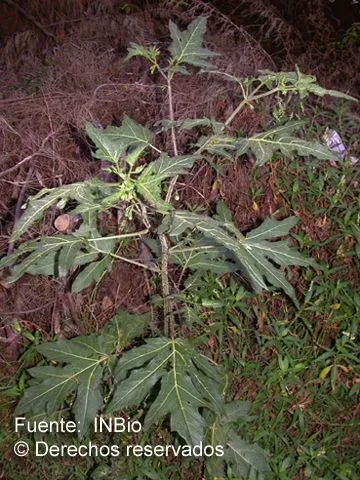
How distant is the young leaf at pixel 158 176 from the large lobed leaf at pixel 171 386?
0.53 m

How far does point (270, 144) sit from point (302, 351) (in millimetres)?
967

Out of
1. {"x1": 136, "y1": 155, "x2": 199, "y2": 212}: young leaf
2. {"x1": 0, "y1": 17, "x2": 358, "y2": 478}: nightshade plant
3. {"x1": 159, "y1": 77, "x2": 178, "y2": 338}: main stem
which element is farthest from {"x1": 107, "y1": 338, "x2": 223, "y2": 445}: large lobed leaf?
{"x1": 136, "y1": 155, "x2": 199, "y2": 212}: young leaf

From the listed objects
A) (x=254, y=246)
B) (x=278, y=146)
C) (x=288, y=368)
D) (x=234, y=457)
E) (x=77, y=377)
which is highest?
(x=278, y=146)

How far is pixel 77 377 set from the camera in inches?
76.6

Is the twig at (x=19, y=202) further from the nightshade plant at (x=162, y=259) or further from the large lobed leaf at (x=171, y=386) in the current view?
the large lobed leaf at (x=171, y=386)

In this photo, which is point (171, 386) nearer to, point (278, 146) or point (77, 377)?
point (77, 377)

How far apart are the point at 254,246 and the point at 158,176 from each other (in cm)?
49

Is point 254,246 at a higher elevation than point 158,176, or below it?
below

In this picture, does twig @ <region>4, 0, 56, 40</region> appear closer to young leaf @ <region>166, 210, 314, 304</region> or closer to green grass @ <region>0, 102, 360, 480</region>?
green grass @ <region>0, 102, 360, 480</region>

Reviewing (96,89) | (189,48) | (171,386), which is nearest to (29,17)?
(96,89)

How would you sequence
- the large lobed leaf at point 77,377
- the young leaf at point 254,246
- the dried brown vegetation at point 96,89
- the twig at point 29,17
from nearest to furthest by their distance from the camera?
the young leaf at point 254,246, the large lobed leaf at point 77,377, the dried brown vegetation at point 96,89, the twig at point 29,17

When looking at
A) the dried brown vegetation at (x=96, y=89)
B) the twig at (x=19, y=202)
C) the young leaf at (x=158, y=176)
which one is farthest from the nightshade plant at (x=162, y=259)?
the twig at (x=19, y=202)

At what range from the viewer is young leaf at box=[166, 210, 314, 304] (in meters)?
1.44

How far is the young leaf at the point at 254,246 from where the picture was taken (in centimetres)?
144
